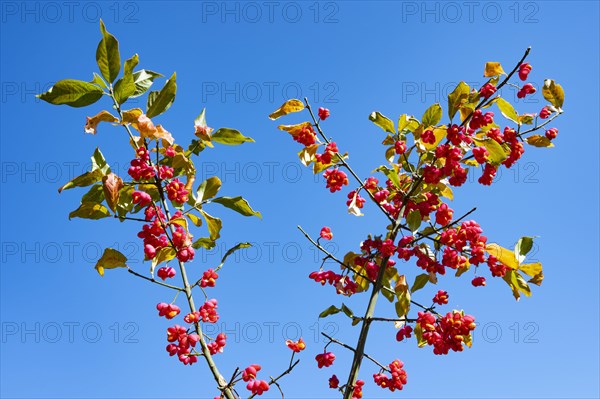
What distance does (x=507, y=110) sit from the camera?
8.93 feet

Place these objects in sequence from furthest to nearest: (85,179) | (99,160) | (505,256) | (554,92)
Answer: (554,92) → (505,256) → (99,160) → (85,179)

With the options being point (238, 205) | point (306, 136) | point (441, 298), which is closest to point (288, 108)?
point (306, 136)

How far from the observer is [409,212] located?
279 cm

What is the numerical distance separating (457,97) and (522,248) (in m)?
Result: 0.80

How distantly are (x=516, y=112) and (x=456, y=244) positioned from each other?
2.56 feet

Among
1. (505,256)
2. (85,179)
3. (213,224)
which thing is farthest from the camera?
(505,256)

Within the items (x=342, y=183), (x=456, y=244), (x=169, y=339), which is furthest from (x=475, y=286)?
(x=169, y=339)

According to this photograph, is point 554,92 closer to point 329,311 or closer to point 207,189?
point 329,311

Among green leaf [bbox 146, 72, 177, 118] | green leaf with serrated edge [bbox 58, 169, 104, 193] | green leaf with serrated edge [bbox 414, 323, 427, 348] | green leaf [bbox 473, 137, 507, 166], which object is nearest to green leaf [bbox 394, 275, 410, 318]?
green leaf with serrated edge [bbox 414, 323, 427, 348]

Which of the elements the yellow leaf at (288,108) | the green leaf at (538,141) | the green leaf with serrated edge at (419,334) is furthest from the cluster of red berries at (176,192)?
the green leaf at (538,141)

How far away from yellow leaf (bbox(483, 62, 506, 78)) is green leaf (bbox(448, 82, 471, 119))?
188mm

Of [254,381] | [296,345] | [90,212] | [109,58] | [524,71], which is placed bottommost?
[254,381]

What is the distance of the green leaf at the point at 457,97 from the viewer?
8.46ft

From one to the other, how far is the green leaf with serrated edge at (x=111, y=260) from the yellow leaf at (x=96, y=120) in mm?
502
